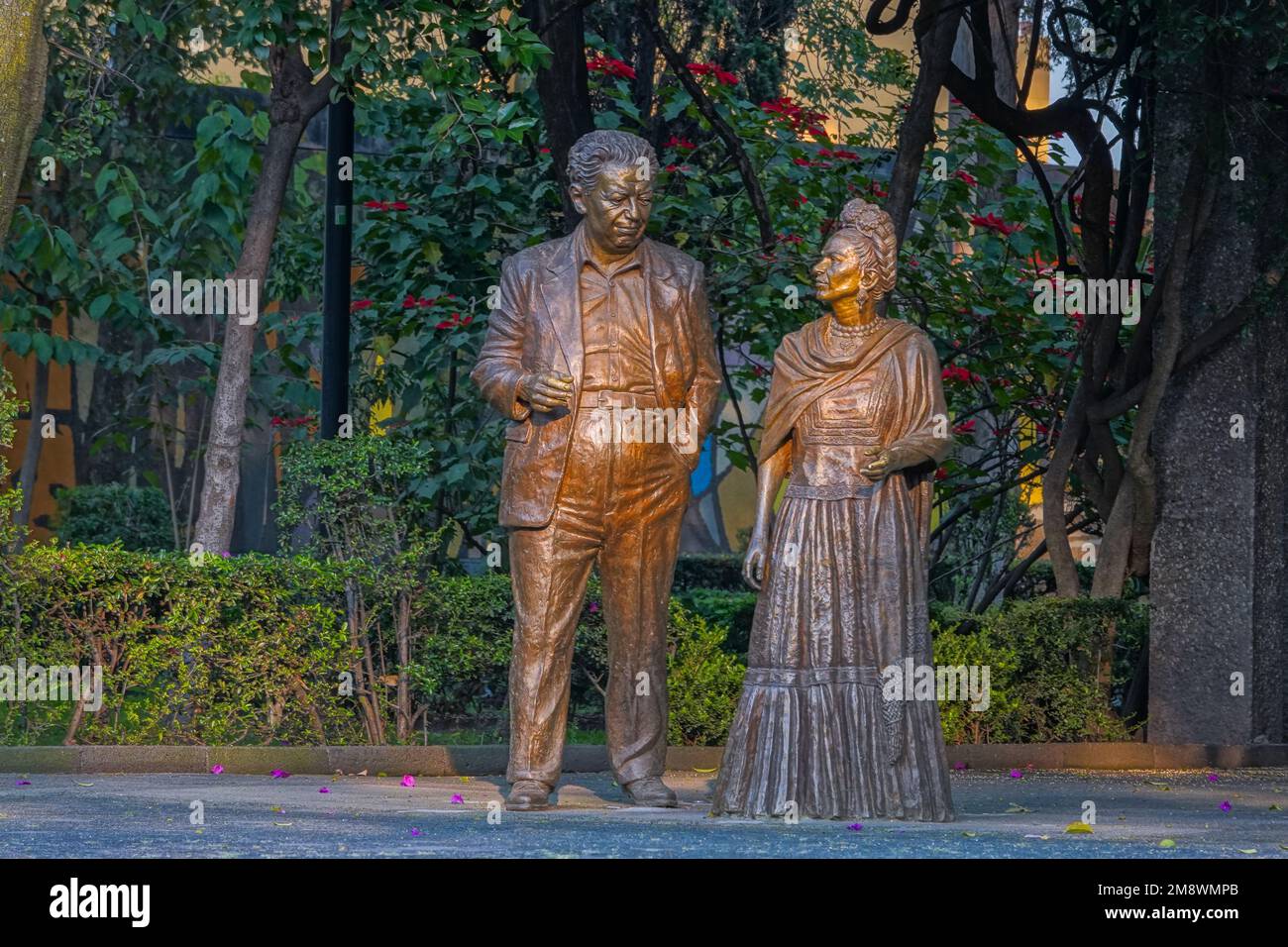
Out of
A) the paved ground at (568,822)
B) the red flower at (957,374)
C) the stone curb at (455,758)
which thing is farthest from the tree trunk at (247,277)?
the red flower at (957,374)

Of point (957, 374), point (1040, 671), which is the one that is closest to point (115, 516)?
point (957, 374)

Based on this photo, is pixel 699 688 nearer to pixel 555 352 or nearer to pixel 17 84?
pixel 555 352

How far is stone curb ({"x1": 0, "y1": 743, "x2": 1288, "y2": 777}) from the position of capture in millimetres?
10234

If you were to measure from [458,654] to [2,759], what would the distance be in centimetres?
243

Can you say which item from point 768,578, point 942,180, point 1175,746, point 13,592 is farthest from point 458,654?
point 942,180

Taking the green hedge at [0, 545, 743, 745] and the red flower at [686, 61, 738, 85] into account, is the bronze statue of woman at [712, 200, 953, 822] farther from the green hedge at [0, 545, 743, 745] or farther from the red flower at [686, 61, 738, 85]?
the red flower at [686, 61, 738, 85]

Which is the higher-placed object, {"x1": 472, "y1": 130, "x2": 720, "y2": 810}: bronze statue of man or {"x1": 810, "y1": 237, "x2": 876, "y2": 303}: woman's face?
{"x1": 810, "y1": 237, "x2": 876, "y2": 303}: woman's face

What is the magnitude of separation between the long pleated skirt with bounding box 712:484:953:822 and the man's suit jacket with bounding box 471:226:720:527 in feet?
2.45

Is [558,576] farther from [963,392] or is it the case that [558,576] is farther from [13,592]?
[963,392]

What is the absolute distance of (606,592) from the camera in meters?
8.52

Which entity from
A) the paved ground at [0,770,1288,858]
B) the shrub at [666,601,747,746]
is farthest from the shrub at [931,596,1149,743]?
the shrub at [666,601,747,746]

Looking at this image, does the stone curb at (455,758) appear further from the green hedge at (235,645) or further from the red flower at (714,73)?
the red flower at (714,73)

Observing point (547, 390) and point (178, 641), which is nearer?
point (547, 390)

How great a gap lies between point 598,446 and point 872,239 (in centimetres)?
140
